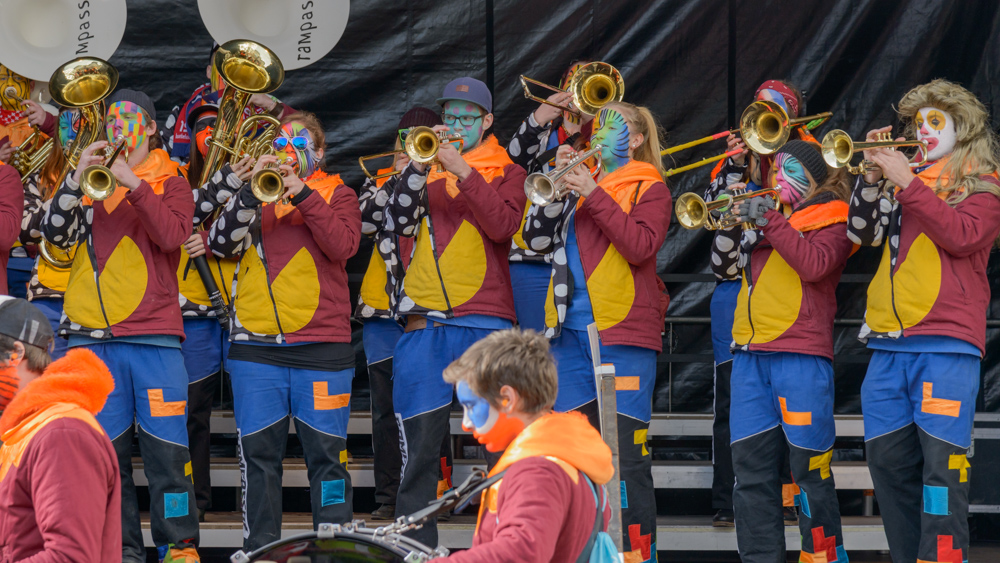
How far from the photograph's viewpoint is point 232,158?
496 centimetres

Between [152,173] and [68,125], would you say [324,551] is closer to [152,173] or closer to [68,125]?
[152,173]

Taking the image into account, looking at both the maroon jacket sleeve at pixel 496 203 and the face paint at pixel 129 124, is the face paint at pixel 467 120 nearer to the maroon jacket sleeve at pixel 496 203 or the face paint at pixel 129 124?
the maroon jacket sleeve at pixel 496 203

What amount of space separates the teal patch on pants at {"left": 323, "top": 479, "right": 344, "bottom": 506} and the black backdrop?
73.0 inches

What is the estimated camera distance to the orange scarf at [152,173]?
4.62 metres

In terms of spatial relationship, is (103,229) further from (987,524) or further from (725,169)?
(987,524)

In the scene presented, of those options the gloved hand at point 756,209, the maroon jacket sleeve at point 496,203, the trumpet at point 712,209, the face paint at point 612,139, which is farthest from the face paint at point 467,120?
the gloved hand at point 756,209

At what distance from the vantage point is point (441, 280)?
15.3 feet

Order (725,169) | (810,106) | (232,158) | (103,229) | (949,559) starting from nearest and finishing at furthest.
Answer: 1. (949,559)
2. (103,229)
3. (232,158)
4. (725,169)
5. (810,106)

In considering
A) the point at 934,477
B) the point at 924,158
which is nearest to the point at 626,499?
the point at 934,477

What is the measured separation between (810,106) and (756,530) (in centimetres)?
239

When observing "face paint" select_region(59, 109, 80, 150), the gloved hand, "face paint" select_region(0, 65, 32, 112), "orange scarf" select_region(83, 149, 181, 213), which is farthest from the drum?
"face paint" select_region(0, 65, 32, 112)

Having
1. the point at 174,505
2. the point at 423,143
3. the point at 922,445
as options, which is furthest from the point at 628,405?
the point at 174,505

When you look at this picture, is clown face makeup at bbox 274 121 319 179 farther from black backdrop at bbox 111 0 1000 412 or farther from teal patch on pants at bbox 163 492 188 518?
teal patch on pants at bbox 163 492 188 518

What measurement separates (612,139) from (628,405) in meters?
1.14
